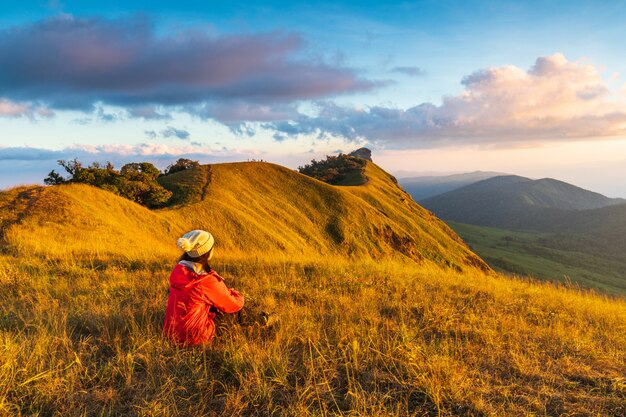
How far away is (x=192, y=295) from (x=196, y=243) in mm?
764

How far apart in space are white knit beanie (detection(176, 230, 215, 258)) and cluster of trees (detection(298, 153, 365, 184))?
68.4 metres

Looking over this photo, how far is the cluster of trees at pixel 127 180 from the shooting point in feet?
95.2

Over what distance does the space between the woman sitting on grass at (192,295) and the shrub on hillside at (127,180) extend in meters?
29.0

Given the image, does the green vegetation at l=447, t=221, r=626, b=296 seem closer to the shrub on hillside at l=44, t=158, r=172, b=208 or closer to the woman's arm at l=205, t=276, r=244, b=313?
the shrub on hillside at l=44, t=158, r=172, b=208

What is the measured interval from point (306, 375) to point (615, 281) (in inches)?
5404

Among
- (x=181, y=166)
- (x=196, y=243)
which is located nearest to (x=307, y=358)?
(x=196, y=243)

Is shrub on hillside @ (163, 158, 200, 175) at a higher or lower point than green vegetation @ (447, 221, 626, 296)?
higher

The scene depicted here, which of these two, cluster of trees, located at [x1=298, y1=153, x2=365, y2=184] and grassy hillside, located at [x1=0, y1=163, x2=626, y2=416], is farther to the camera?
cluster of trees, located at [x1=298, y1=153, x2=365, y2=184]

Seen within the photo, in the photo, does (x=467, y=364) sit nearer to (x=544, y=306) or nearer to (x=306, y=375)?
(x=306, y=375)

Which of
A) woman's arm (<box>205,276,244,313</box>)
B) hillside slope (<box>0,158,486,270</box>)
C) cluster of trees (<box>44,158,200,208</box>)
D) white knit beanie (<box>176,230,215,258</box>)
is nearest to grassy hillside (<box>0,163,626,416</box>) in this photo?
woman's arm (<box>205,276,244,313</box>)

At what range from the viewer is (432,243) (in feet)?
171

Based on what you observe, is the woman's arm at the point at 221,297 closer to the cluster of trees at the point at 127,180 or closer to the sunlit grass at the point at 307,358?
the sunlit grass at the point at 307,358

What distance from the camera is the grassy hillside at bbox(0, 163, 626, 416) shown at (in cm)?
397

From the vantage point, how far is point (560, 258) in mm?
132000
